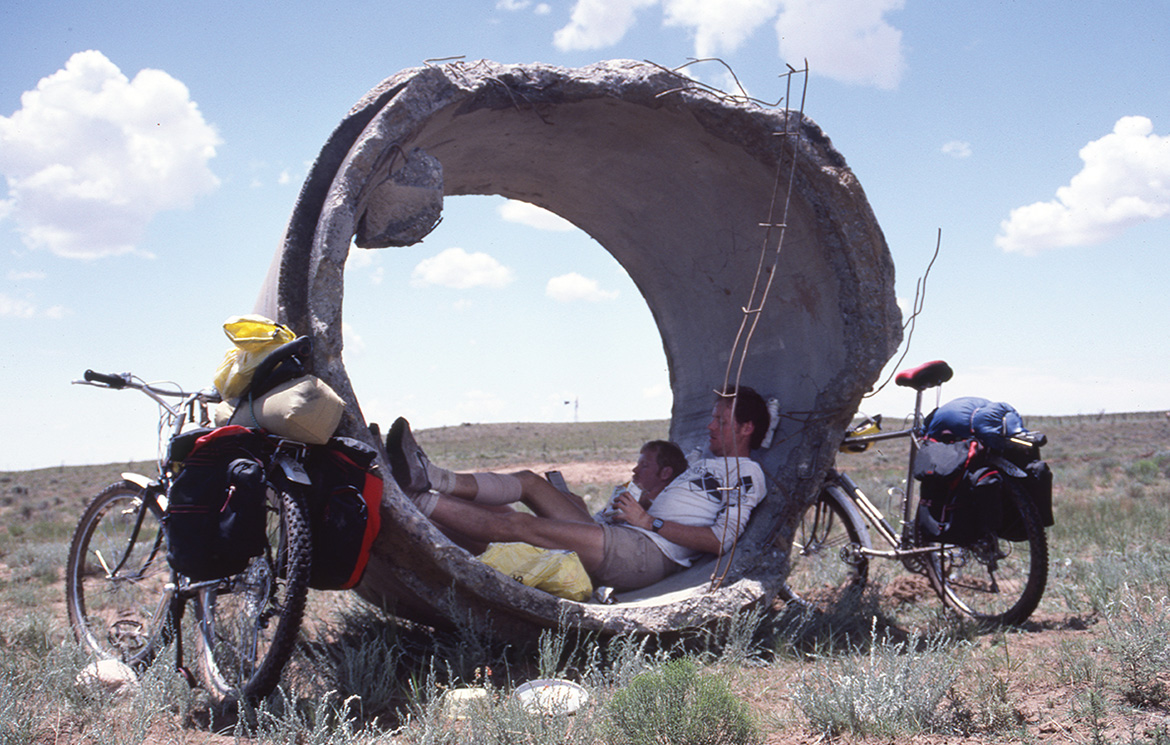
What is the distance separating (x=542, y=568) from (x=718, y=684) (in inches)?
51.6

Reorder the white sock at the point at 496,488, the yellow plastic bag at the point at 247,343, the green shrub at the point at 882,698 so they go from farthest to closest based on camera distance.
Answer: the white sock at the point at 496,488 < the yellow plastic bag at the point at 247,343 < the green shrub at the point at 882,698

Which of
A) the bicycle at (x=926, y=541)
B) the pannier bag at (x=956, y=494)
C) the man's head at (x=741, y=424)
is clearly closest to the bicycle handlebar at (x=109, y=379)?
the man's head at (x=741, y=424)

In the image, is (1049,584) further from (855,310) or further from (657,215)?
(657,215)

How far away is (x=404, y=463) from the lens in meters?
4.12

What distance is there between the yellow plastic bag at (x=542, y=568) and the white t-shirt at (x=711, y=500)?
757mm

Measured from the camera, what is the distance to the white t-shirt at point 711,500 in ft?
14.9

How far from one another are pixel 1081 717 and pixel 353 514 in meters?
2.67

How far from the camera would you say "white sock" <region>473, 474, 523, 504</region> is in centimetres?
450

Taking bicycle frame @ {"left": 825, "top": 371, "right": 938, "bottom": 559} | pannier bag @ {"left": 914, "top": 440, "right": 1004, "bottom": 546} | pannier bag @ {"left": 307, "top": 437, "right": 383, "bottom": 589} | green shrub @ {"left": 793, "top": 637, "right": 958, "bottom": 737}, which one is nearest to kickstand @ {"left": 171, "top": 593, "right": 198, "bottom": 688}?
pannier bag @ {"left": 307, "top": 437, "right": 383, "bottom": 589}

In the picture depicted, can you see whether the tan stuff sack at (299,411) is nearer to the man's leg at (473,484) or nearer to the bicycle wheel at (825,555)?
the man's leg at (473,484)

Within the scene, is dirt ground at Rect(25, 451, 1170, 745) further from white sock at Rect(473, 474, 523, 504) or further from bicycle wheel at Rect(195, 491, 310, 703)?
white sock at Rect(473, 474, 523, 504)

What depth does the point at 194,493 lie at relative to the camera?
2.84m

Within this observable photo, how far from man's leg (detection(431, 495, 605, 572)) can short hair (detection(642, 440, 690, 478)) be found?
95cm

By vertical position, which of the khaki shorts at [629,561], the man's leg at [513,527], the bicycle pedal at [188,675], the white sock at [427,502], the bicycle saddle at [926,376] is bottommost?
the bicycle pedal at [188,675]
